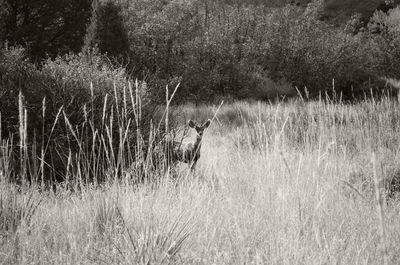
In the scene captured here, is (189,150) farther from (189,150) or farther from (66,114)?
(66,114)

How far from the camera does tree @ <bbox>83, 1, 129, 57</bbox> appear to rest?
43.3ft

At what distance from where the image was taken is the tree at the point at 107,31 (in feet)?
43.3

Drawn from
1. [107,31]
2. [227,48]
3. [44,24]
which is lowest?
[227,48]

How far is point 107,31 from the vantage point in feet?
43.7

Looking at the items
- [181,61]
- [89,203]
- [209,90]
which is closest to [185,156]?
[89,203]

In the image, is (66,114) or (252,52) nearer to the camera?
(66,114)

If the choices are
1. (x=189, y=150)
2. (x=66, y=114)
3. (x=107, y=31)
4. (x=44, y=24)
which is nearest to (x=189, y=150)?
(x=189, y=150)

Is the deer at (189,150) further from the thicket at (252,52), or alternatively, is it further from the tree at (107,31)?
the thicket at (252,52)

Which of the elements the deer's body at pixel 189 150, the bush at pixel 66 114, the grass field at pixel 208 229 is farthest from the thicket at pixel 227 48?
the grass field at pixel 208 229

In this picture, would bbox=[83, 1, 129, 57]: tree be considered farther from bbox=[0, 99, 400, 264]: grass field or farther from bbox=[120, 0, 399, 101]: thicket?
bbox=[0, 99, 400, 264]: grass field

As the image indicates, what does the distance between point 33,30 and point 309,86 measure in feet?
37.7

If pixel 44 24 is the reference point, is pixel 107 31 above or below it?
below

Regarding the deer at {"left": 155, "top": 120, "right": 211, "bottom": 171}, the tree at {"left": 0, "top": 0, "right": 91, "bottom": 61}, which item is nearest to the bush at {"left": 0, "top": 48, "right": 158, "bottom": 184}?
the deer at {"left": 155, "top": 120, "right": 211, "bottom": 171}

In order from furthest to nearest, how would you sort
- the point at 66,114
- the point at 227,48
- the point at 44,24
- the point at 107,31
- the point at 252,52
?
the point at 252,52 → the point at 227,48 → the point at 44,24 → the point at 107,31 → the point at 66,114
